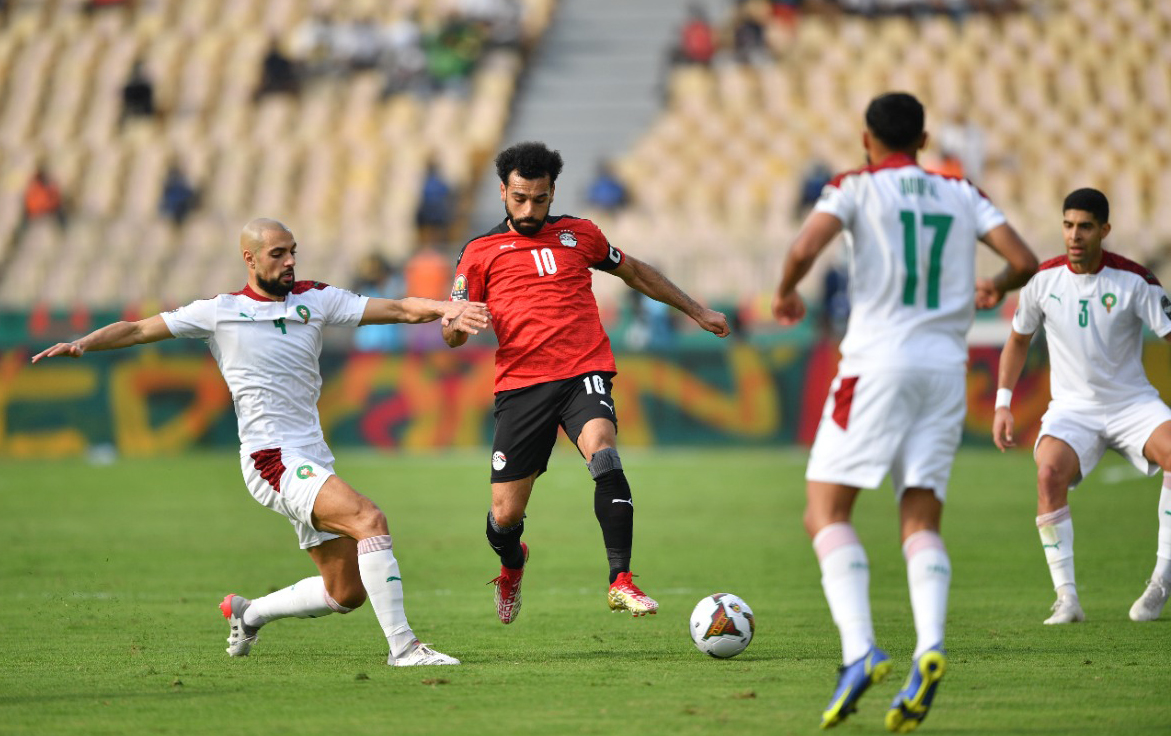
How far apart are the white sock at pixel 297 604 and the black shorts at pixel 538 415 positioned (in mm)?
1238

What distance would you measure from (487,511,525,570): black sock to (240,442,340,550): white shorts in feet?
3.91

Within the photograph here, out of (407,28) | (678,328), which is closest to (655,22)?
(407,28)

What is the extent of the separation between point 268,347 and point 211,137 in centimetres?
2341

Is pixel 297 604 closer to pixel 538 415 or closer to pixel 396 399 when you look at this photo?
pixel 538 415

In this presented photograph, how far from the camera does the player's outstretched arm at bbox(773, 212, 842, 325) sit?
19.3 feet

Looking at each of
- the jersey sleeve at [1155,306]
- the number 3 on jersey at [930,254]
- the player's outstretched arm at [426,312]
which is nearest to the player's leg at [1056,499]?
the jersey sleeve at [1155,306]

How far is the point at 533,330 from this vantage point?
8.68 metres

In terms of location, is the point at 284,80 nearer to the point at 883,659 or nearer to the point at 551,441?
the point at 551,441

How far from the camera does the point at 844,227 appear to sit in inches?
239

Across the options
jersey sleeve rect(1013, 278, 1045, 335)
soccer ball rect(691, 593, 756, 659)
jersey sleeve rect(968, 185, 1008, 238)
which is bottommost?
soccer ball rect(691, 593, 756, 659)

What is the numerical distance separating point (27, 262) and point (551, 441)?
19297mm

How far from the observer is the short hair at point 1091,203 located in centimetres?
874

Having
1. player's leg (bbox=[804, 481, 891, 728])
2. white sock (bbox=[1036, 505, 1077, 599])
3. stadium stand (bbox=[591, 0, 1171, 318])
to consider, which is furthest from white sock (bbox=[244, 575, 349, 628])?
stadium stand (bbox=[591, 0, 1171, 318])

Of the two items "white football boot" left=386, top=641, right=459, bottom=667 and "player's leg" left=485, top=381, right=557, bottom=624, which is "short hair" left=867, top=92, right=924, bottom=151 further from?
"white football boot" left=386, top=641, right=459, bottom=667
